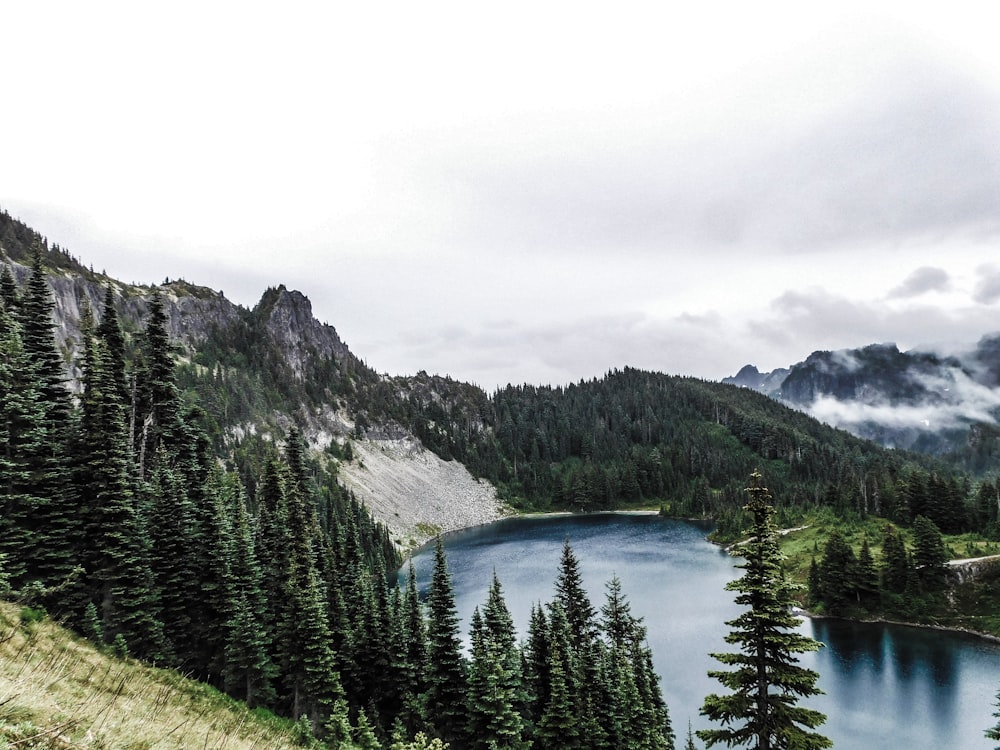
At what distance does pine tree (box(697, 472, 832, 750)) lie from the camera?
15.8 m

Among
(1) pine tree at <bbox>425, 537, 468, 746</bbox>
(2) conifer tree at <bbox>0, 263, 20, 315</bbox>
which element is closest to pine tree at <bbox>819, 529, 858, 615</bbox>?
(1) pine tree at <bbox>425, 537, 468, 746</bbox>

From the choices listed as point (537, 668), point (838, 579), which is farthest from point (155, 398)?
point (838, 579)

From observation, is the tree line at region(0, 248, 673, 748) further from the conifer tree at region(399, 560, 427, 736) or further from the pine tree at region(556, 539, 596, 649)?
the pine tree at region(556, 539, 596, 649)

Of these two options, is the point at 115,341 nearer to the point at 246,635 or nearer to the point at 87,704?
the point at 246,635

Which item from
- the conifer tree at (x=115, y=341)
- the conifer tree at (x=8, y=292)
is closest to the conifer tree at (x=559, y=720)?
the conifer tree at (x=115, y=341)

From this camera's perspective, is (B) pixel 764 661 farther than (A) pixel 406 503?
No

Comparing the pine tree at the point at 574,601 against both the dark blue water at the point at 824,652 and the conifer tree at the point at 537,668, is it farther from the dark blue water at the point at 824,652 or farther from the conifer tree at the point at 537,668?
the dark blue water at the point at 824,652

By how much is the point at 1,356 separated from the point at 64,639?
19992mm

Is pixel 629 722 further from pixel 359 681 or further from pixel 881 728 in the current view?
pixel 881 728

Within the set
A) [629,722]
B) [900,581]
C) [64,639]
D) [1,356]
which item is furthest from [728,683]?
[900,581]

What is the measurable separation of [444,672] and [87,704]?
27961 mm

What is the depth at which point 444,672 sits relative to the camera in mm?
35812

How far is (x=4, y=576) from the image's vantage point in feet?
73.8

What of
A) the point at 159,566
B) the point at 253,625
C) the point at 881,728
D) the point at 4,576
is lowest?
the point at 881,728
